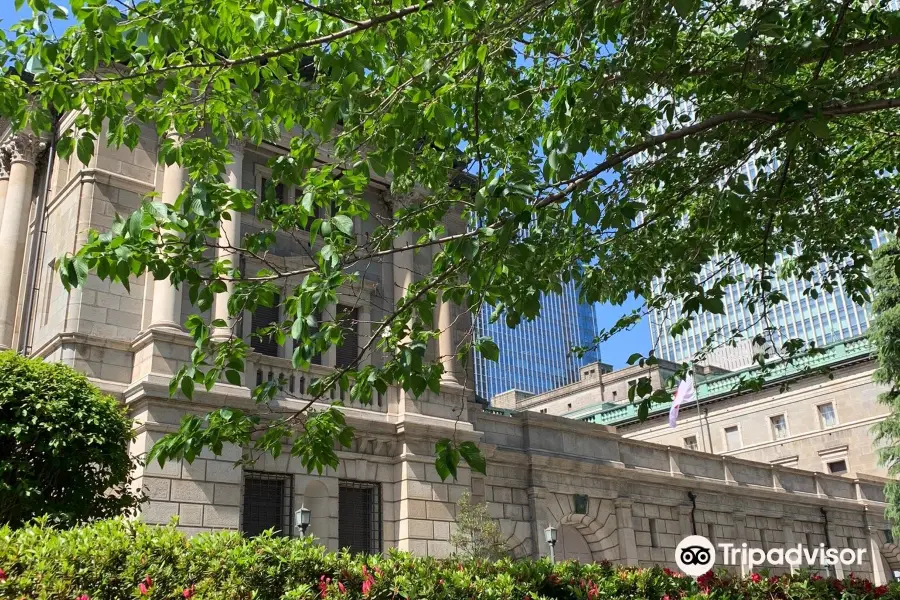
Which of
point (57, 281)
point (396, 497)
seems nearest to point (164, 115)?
point (57, 281)

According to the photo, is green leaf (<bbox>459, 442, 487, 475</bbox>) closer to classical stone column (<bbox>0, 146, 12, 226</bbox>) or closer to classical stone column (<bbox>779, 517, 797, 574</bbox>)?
classical stone column (<bbox>0, 146, 12, 226</bbox>)

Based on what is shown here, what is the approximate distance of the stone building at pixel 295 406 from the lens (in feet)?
53.5

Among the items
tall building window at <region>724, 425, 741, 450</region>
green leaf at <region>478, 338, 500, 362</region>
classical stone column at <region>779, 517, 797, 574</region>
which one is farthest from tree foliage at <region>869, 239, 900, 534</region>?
green leaf at <region>478, 338, 500, 362</region>

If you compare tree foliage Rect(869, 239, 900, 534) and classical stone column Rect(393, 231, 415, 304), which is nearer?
classical stone column Rect(393, 231, 415, 304)

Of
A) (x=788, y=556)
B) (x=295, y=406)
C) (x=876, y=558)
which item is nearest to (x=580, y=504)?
(x=295, y=406)

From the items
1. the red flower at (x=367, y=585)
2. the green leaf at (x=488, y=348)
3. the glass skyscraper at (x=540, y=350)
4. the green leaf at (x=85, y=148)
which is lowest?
the red flower at (x=367, y=585)

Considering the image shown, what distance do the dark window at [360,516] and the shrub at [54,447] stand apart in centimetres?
679

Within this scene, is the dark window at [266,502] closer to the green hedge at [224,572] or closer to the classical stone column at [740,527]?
Result: the green hedge at [224,572]

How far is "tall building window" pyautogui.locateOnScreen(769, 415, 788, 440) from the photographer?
146 ft

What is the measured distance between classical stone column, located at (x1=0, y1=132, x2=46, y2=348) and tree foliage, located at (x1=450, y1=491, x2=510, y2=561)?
11.6 m

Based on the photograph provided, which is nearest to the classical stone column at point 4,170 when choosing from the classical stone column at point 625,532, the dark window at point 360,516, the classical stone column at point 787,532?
the dark window at point 360,516

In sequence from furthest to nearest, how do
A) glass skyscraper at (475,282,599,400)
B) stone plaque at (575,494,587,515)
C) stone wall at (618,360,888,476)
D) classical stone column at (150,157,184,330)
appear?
1. glass skyscraper at (475,282,599,400)
2. stone wall at (618,360,888,476)
3. stone plaque at (575,494,587,515)
4. classical stone column at (150,157,184,330)

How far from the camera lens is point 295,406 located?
1797cm

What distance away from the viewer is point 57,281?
18328 millimetres
